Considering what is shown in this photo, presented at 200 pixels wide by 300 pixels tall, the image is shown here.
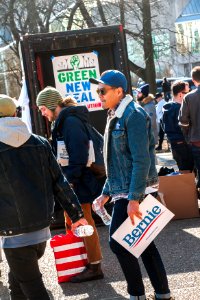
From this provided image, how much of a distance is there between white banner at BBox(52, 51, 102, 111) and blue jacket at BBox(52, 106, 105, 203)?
2.25m

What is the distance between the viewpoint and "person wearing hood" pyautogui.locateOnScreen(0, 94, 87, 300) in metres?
4.00

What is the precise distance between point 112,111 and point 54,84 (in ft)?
12.1

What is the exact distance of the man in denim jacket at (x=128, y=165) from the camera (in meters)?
4.32

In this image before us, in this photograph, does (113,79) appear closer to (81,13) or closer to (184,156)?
(184,156)

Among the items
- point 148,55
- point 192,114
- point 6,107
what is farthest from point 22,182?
point 148,55

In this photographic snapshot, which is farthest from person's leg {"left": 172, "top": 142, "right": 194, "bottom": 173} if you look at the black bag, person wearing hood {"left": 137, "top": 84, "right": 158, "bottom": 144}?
person wearing hood {"left": 137, "top": 84, "right": 158, "bottom": 144}

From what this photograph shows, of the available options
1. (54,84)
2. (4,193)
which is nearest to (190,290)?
(4,193)

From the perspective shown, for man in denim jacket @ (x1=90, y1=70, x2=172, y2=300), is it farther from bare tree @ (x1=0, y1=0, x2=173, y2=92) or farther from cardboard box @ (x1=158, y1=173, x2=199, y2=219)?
bare tree @ (x1=0, y1=0, x2=173, y2=92)

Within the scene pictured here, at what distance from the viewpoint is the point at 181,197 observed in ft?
25.8

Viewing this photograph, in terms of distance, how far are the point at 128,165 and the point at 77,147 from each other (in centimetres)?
126

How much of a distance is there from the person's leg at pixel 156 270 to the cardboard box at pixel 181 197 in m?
3.24

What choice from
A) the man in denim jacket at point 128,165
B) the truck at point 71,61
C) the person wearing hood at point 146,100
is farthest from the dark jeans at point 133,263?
the person wearing hood at point 146,100

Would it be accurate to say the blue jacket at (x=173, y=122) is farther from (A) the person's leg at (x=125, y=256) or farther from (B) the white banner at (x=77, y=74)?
(A) the person's leg at (x=125, y=256)

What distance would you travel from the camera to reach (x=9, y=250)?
4.06 meters
